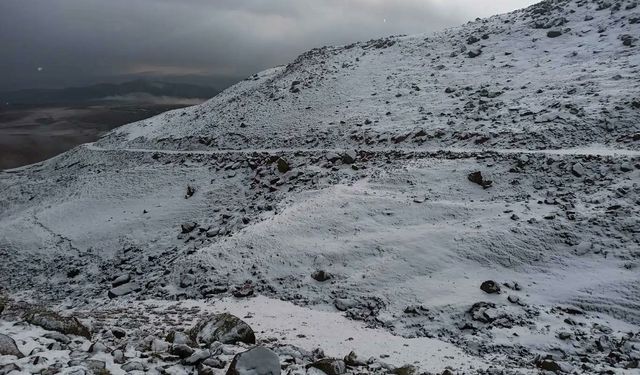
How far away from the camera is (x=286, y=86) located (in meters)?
41.3

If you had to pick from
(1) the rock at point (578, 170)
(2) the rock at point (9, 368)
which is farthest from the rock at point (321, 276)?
(1) the rock at point (578, 170)

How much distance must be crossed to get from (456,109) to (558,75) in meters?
7.63

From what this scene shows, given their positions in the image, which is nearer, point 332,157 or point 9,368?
point 9,368

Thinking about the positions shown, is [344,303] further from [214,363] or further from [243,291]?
[214,363]

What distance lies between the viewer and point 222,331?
9.62 m

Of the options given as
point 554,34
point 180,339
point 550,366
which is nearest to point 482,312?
point 550,366

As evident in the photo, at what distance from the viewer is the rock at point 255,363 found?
7.18 meters

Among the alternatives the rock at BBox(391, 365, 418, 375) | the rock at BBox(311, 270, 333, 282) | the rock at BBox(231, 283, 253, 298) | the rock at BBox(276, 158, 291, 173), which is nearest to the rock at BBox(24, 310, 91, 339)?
the rock at BBox(231, 283, 253, 298)

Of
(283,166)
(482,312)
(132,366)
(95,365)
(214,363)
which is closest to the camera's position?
(95,365)

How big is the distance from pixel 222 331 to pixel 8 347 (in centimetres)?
412

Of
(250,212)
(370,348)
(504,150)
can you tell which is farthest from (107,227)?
(504,150)

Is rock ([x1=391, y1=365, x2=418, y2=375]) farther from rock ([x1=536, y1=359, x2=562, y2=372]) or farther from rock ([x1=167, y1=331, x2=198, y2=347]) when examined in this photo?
rock ([x1=167, y1=331, x2=198, y2=347])

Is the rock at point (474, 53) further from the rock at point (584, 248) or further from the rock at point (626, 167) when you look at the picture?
the rock at point (584, 248)

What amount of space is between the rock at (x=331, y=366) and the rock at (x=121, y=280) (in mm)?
13366
